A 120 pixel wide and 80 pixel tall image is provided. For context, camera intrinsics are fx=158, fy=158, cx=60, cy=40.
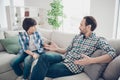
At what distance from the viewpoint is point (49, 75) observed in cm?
191

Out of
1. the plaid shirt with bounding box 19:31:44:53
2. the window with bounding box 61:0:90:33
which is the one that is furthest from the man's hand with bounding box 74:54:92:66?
the window with bounding box 61:0:90:33

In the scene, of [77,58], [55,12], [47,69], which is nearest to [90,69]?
[77,58]

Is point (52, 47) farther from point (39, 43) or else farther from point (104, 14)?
point (104, 14)

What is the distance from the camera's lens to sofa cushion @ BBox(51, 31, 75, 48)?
2643mm

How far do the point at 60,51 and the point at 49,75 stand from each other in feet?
1.72

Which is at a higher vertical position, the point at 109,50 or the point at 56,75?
the point at 109,50

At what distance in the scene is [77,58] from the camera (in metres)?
1.95

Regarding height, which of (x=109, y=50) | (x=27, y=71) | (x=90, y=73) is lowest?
(x=27, y=71)

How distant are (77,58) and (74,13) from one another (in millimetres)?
2924

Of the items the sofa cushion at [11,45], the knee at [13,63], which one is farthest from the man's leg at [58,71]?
the sofa cushion at [11,45]

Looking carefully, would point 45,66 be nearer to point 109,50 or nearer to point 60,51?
point 60,51

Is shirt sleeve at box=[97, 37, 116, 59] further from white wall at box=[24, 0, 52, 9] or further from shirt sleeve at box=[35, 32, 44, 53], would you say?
white wall at box=[24, 0, 52, 9]

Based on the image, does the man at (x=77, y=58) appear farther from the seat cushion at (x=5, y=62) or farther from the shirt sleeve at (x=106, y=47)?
the seat cushion at (x=5, y=62)

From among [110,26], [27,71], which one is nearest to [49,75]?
[27,71]
